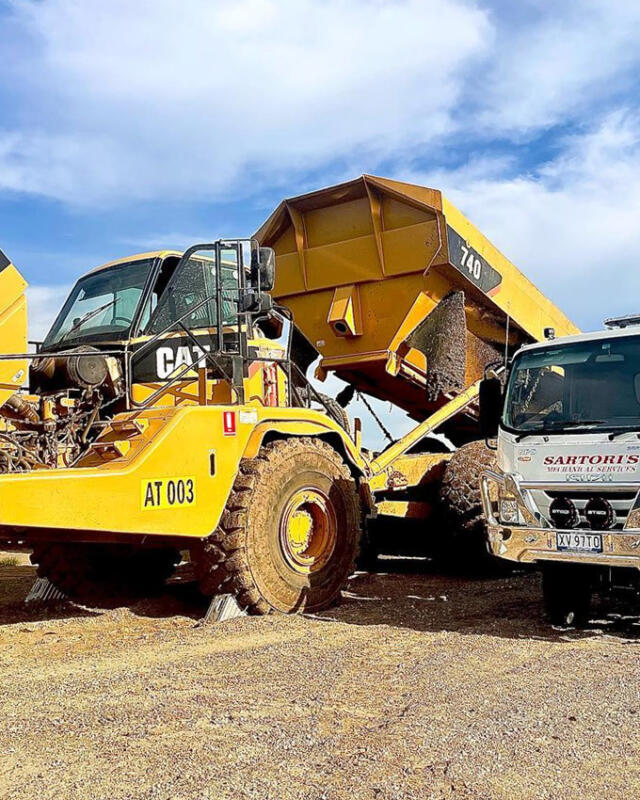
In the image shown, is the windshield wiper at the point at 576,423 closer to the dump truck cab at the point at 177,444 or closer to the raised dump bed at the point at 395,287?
the dump truck cab at the point at 177,444

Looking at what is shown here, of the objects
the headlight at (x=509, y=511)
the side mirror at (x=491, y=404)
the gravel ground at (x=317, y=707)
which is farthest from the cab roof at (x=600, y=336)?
the gravel ground at (x=317, y=707)

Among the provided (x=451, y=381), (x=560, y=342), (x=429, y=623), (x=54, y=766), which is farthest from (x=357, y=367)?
(x=54, y=766)

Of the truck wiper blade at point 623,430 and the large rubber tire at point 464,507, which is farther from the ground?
the truck wiper blade at point 623,430

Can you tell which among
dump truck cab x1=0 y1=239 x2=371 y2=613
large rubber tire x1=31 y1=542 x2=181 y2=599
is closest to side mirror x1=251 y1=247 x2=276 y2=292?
dump truck cab x1=0 y1=239 x2=371 y2=613

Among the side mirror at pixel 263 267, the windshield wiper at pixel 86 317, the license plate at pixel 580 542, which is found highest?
the side mirror at pixel 263 267

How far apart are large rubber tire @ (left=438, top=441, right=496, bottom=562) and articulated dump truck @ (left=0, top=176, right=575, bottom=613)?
3cm

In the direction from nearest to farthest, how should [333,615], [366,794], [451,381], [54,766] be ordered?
1. [366,794]
2. [54,766]
3. [333,615]
4. [451,381]

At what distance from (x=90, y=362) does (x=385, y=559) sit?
5.55m

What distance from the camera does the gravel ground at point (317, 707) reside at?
340 centimetres

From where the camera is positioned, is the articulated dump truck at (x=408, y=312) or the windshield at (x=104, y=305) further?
the articulated dump truck at (x=408, y=312)

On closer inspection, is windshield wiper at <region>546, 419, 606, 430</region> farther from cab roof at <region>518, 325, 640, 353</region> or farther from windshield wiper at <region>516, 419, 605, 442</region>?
cab roof at <region>518, 325, 640, 353</region>

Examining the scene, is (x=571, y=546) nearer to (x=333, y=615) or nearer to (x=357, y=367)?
(x=333, y=615)

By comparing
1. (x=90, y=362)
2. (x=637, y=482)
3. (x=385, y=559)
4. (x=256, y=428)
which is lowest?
(x=385, y=559)

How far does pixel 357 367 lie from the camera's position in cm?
941
